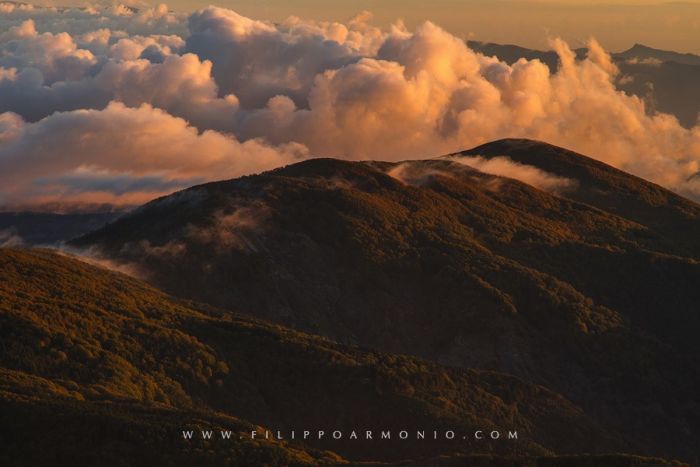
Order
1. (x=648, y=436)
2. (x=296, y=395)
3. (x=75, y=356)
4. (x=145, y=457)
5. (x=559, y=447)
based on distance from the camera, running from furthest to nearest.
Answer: (x=648, y=436) < (x=559, y=447) < (x=296, y=395) < (x=75, y=356) < (x=145, y=457)

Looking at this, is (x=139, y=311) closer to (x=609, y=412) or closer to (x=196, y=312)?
(x=196, y=312)

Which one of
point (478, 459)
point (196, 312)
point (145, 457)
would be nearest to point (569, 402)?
point (196, 312)

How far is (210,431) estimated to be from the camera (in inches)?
4417

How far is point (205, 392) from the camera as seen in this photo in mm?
148375

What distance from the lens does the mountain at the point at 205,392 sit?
109 meters

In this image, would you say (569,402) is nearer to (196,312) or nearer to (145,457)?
(196,312)

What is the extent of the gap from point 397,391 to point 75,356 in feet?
124

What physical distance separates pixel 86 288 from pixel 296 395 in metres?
33.1

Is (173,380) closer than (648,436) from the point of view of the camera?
Yes

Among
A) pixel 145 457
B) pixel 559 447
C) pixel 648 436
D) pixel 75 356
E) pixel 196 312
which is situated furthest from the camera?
pixel 648 436

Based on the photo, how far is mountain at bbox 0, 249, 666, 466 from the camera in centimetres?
10931

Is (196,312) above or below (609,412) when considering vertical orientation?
above

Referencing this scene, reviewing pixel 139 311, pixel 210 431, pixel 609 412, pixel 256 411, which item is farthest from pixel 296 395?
pixel 609 412

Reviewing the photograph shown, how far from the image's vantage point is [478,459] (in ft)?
358
